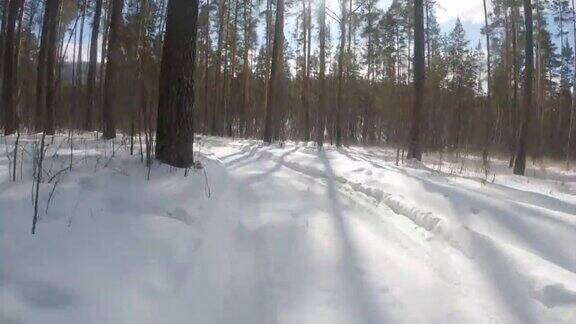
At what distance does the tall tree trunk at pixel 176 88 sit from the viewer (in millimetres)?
5188

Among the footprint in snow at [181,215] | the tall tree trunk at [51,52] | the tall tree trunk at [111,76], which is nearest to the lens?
the footprint in snow at [181,215]

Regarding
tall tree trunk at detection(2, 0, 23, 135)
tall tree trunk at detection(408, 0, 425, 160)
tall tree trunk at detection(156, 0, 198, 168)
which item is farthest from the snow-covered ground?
tall tree trunk at detection(408, 0, 425, 160)

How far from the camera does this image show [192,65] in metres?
5.34

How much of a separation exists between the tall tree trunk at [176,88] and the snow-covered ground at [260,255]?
344 mm

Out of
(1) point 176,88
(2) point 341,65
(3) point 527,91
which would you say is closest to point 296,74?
(2) point 341,65

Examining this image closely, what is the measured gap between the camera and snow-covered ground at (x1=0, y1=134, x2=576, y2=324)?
222 cm

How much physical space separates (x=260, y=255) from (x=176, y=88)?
9.31 ft

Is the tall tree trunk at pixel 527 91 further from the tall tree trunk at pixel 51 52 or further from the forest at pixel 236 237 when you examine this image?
the tall tree trunk at pixel 51 52

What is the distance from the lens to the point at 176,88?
17.1ft

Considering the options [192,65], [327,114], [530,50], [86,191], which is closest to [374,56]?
[327,114]

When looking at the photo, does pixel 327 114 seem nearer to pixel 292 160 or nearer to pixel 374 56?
pixel 374 56

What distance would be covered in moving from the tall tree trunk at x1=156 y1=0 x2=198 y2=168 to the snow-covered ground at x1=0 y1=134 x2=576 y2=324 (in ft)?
1.13

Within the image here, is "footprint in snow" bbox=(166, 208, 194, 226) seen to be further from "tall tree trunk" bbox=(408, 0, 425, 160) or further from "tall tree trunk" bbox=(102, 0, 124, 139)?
"tall tree trunk" bbox=(408, 0, 425, 160)

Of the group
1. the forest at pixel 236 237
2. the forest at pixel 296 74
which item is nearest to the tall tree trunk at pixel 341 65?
the forest at pixel 296 74
